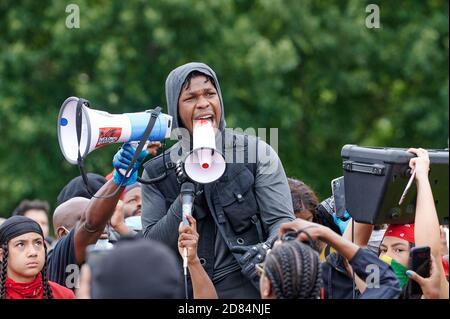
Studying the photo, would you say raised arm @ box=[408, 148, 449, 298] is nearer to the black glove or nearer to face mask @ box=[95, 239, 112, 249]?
the black glove

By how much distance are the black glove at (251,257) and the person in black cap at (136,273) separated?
57.2 inches

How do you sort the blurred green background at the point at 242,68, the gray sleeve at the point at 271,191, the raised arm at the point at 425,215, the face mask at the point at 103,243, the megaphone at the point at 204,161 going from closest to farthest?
the raised arm at the point at 425,215, the megaphone at the point at 204,161, the gray sleeve at the point at 271,191, the face mask at the point at 103,243, the blurred green background at the point at 242,68

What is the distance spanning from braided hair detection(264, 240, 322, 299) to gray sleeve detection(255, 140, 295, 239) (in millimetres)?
960

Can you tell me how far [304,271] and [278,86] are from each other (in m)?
12.0

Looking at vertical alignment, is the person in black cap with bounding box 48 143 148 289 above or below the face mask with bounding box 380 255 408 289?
above

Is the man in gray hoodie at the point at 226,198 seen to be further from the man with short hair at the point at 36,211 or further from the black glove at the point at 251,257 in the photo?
the man with short hair at the point at 36,211

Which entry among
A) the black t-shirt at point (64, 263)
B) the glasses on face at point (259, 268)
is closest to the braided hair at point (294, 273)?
the glasses on face at point (259, 268)

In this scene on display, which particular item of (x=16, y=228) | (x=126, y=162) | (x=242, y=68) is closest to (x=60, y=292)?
(x=16, y=228)

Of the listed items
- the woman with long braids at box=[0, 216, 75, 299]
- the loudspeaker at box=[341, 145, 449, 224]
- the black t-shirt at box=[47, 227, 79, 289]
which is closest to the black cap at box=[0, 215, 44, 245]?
the woman with long braids at box=[0, 216, 75, 299]

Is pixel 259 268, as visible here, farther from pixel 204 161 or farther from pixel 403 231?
pixel 403 231

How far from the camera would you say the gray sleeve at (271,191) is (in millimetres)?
6016

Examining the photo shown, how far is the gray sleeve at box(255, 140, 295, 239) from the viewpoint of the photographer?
602 centimetres

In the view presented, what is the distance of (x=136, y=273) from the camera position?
13.8 feet
